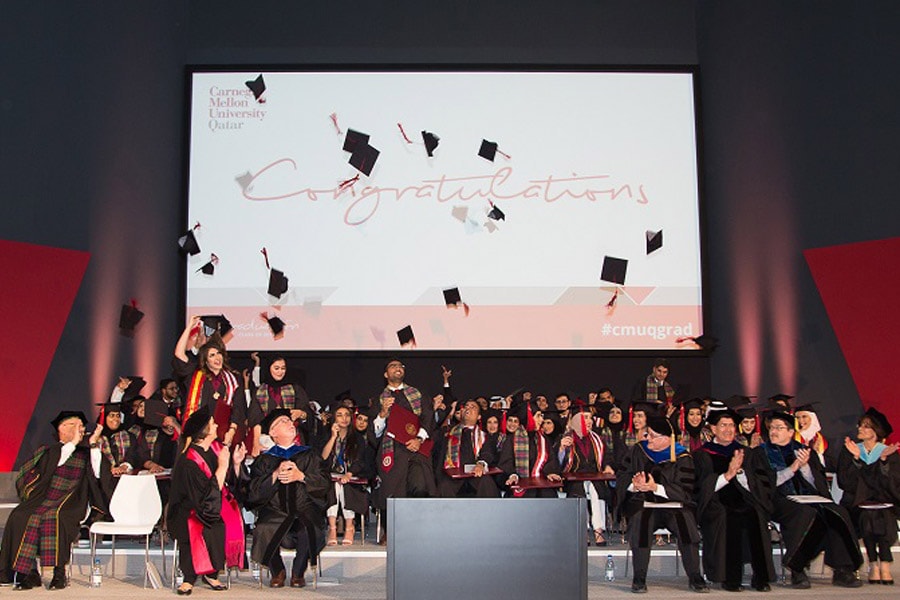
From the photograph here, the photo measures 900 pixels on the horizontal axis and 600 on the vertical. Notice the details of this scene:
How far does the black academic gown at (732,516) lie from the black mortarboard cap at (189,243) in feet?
19.9

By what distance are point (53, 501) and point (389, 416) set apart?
107 inches

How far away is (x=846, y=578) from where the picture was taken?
681cm

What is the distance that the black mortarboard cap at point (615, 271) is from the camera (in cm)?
1089

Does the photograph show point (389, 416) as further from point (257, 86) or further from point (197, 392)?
point (257, 86)

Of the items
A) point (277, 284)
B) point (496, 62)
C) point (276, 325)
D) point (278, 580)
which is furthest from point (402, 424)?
point (496, 62)

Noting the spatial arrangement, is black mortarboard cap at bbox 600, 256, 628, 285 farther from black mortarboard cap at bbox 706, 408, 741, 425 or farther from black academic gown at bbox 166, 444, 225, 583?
black academic gown at bbox 166, 444, 225, 583

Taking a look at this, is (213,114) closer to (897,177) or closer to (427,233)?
(427,233)

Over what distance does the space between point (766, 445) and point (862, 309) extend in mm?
2356

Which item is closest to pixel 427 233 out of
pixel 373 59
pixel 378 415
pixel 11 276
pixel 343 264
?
pixel 343 264

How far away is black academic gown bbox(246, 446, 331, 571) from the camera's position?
663 centimetres

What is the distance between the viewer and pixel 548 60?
11.5 m

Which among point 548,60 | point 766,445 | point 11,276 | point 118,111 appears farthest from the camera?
point 548,60

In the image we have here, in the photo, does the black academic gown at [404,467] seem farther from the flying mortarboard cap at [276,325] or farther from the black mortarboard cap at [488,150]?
the black mortarboard cap at [488,150]

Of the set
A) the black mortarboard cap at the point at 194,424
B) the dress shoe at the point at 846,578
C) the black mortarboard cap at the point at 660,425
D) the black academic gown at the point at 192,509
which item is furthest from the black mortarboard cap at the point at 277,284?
the dress shoe at the point at 846,578
